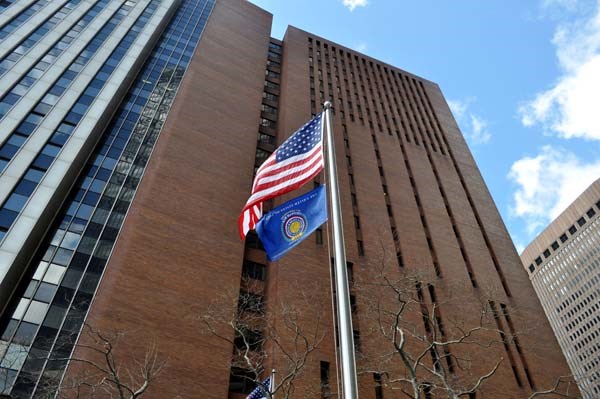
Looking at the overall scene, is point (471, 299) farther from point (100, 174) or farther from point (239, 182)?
point (100, 174)

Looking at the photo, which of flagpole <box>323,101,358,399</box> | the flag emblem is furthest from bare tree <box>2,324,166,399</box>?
flagpole <box>323,101,358,399</box>

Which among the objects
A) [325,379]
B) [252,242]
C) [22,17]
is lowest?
[325,379]

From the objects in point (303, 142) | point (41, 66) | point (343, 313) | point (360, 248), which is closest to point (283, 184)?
point (303, 142)

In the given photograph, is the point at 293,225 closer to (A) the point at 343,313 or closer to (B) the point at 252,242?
(A) the point at 343,313

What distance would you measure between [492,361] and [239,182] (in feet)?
72.3

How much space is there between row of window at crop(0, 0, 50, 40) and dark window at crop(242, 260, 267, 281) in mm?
28899

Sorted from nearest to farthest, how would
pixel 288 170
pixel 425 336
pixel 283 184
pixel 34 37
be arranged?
pixel 283 184
pixel 288 170
pixel 425 336
pixel 34 37

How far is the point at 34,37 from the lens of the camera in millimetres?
37656

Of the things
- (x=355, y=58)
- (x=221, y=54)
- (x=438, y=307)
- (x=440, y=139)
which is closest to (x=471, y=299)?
(x=438, y=307)

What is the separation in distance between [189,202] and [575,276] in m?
124

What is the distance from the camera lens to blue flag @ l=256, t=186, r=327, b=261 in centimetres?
946

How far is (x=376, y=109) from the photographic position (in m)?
50.8

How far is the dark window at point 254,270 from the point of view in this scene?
93.5ft

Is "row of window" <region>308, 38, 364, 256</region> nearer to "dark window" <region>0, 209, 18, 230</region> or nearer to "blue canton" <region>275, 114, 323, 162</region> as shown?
"dark window" <region>0, 209, 18, 230</region>
